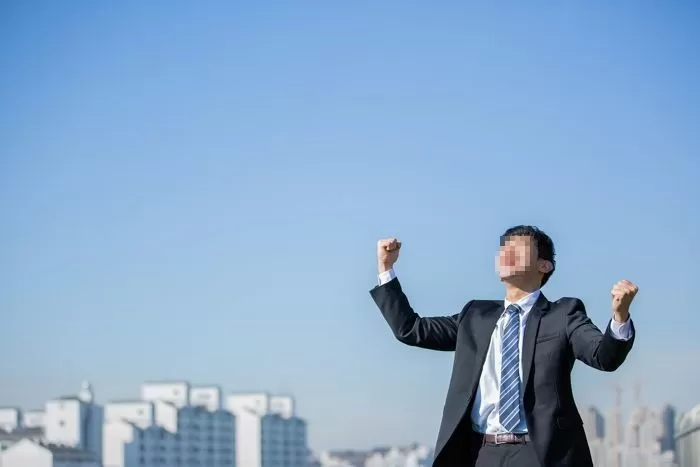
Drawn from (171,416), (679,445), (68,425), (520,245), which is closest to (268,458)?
(171,416)

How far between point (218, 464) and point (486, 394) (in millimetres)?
85049

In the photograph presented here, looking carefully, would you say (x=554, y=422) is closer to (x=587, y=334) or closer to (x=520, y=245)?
(x=587, y=334)

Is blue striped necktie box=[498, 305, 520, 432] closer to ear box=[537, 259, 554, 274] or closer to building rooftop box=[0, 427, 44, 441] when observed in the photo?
ear box=[537, 259, 554, 274]

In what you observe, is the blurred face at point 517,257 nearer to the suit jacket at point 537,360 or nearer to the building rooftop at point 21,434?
the suit jacket at point 537,360

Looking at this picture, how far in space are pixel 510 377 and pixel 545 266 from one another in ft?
0.93

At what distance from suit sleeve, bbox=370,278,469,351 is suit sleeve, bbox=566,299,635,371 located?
301mm

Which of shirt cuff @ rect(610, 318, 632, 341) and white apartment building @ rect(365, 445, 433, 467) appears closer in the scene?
shirt cuff @ rect(610, 318, 632, 341)

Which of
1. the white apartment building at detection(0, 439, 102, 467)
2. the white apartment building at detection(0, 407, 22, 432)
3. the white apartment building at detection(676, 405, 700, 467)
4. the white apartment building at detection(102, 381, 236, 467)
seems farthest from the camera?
Answer: the white apartment building at detection(0, 407, 22, 432)

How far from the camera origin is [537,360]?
305 cm

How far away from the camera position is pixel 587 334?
9.78ft

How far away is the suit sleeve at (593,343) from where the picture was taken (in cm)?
288

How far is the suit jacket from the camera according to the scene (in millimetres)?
2955

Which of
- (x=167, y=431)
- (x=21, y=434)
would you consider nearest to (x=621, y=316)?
(x=21, y=434)

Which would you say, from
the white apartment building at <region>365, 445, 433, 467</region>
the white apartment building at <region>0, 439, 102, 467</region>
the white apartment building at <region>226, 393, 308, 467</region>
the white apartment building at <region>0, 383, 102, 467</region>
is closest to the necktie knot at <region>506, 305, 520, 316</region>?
the white apartment building at <region>0, 439, 102, 467</region>
